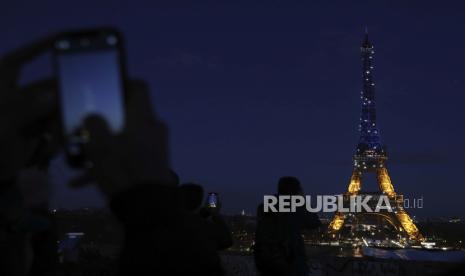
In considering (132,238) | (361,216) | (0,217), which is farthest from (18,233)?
(361,216)

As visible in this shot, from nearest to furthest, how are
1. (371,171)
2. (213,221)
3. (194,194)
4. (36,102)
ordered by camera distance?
(36,102)
(194,194)
(213,221)
(371,171)

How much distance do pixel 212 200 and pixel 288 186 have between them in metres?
1.27

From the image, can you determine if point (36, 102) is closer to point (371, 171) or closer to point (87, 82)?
point (87, 82)

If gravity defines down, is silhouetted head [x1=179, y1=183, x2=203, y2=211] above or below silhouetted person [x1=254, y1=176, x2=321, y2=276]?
above

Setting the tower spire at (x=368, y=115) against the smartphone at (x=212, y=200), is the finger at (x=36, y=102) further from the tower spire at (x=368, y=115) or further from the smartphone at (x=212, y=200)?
the tower spire at (x=368, y=115)

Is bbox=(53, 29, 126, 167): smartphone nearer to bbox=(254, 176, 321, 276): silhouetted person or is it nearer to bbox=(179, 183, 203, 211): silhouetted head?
bbox=(179, 183, 203, 211): silhouetted head

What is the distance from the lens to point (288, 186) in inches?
213

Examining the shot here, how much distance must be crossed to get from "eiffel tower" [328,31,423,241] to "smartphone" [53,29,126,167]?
171ft

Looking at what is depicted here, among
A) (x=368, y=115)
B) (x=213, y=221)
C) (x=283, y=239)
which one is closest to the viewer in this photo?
(x=283, y=239)

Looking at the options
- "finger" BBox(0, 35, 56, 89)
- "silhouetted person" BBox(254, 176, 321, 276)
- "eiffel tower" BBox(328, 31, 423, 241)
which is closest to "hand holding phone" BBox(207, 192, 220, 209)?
"silhouetted person" BBox(254, 176, 321, 276)

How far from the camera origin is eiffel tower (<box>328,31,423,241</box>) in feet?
175

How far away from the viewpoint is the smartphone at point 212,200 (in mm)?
6286

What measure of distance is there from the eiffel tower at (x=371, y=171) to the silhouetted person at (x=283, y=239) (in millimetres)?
47943

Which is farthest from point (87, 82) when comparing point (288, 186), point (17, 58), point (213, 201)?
point (213, 201)
